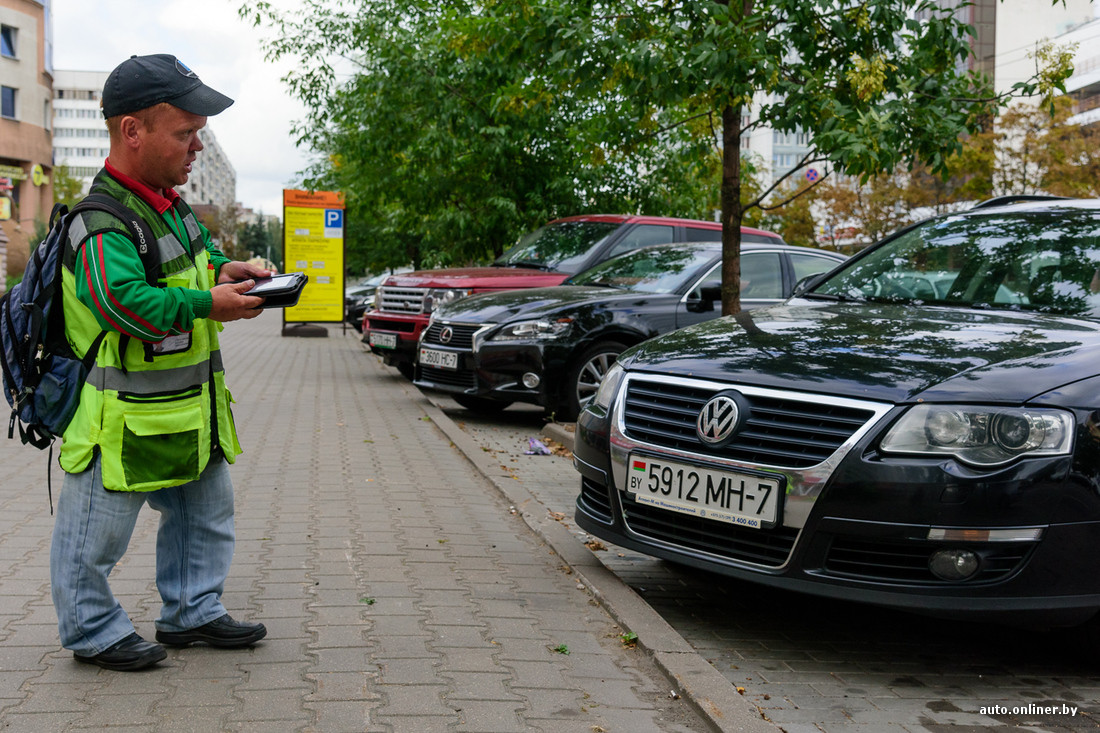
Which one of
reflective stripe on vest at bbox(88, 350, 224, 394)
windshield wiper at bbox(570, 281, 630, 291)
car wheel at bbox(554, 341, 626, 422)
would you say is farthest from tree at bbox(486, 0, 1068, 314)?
reflective stripe on vest at bbox(88, 350, 224, 394)

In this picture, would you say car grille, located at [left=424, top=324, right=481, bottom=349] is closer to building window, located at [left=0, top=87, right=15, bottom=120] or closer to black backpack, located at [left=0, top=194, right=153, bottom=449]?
black backpack, located at [left=0, top=194, right=153, bottom=449]

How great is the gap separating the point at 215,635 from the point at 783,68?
6.45 metres

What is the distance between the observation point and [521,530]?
230 inches

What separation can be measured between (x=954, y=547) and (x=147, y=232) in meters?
2.58

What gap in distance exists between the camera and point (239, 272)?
11.4 feet

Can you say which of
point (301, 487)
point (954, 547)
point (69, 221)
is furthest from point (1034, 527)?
point (301, 487)

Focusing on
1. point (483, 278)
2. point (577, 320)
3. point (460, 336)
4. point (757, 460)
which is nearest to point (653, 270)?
point (577, 320)

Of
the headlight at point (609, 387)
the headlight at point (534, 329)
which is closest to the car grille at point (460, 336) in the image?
the headlight at point (534, 329)

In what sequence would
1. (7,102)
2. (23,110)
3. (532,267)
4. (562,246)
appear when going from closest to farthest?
(532,267), (562,246), (7,102), (23,110)

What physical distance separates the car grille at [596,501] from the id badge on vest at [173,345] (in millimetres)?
1783

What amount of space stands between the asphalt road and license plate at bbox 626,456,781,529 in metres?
0.52

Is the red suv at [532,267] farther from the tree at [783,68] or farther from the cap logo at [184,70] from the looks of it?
the cap logo at [184,70]

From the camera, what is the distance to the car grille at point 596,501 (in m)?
4.47

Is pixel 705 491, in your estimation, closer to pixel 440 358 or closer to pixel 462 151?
pixel 440 358
